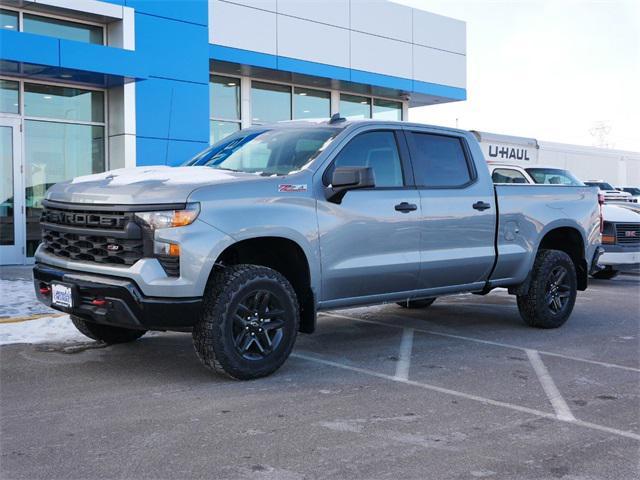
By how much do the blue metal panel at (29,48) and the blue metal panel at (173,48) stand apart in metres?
1.72

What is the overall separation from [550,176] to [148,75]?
7.70m

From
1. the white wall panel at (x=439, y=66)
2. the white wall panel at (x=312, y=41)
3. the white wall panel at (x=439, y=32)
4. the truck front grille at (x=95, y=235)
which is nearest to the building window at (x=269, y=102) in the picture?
the white wall panel at (x=312, y=41)

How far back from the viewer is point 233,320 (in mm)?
5441

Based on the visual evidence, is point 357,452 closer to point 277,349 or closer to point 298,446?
point 298,446

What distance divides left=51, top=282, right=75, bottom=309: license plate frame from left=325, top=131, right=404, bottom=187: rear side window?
2.30 meters

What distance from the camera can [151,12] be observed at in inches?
551

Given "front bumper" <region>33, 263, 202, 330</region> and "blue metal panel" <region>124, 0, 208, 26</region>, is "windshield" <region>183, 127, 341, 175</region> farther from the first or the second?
"blue metal panel" <region>124, 0, 208, 26</region>

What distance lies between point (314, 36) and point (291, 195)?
40.6 feet

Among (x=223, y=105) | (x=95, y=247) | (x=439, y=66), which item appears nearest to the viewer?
(x=95, y=247)

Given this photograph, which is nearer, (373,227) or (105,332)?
(373,227)

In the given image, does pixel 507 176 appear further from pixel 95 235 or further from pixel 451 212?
pixel 95 235

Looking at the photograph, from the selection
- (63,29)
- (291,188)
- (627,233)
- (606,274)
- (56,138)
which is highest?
(63,29)

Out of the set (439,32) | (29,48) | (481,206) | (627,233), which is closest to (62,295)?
(481,206)

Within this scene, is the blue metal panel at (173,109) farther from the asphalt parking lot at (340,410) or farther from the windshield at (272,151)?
the asphalt parking lot at (340,410)
